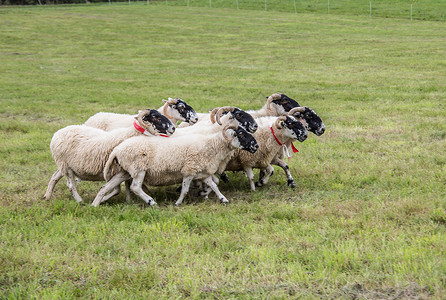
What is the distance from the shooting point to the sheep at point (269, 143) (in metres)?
8.39

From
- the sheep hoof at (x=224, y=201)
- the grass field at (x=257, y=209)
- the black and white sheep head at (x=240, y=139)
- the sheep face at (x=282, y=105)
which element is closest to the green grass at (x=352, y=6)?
the grass field at (x=257, y=209)

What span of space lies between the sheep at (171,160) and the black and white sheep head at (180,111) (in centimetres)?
171

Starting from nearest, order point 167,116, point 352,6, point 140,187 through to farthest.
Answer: point 140,187 → point 167,116 → point 352,6

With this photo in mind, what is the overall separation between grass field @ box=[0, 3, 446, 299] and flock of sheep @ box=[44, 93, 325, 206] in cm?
36

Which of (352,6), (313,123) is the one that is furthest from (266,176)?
(352,6)

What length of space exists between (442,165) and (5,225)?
7.04 meters

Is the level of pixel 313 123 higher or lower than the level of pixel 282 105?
lower

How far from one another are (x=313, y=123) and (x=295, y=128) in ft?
2.12

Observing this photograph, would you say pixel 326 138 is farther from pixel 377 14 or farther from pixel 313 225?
pixel 377 14

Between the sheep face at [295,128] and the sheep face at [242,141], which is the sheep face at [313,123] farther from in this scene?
the sheep face at [242,141]

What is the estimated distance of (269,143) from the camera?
852cm

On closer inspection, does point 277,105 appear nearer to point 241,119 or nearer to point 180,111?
point 241,119

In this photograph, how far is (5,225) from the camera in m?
6.43

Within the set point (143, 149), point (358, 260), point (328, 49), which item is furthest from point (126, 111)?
point (328, 49)
